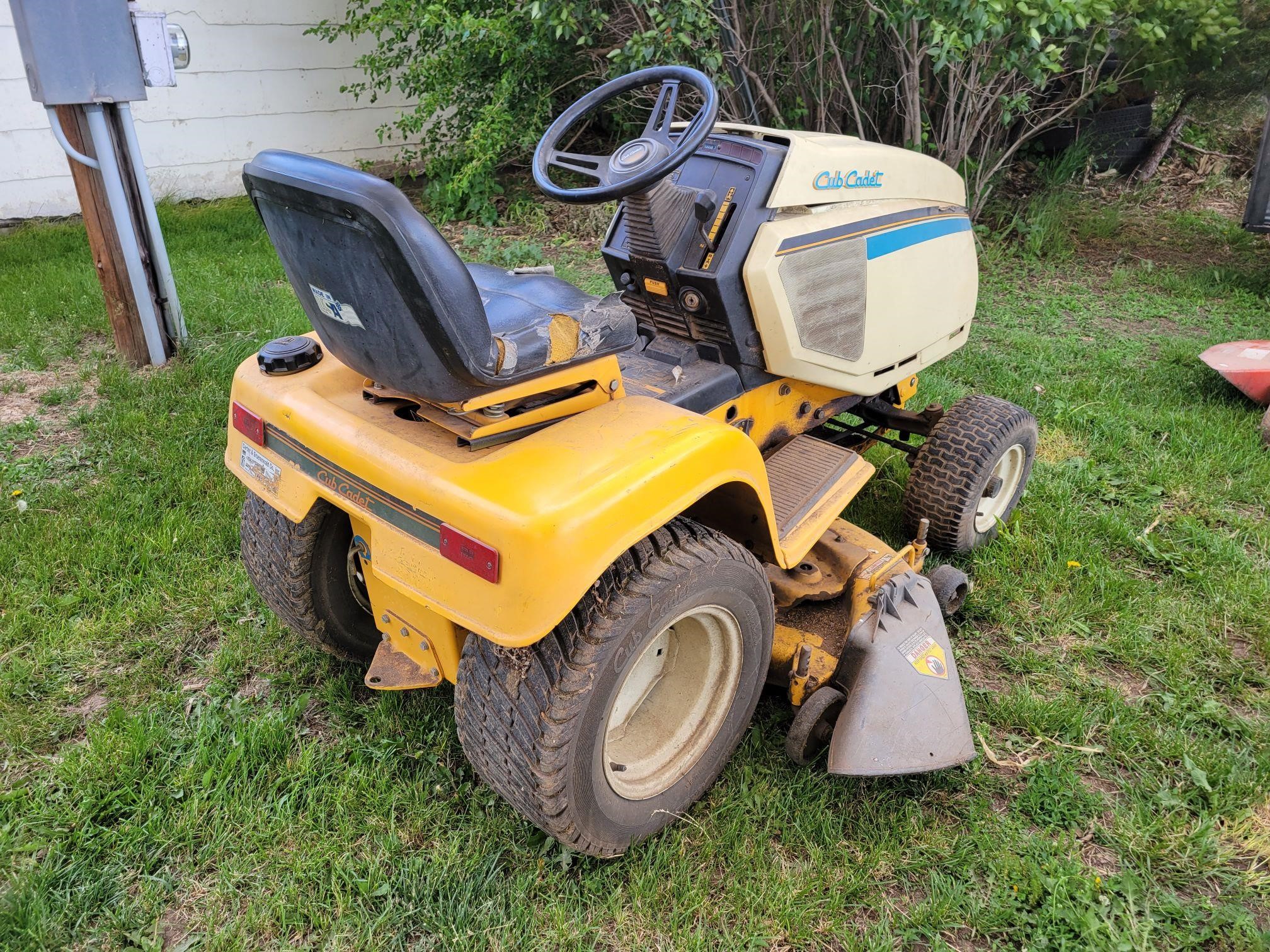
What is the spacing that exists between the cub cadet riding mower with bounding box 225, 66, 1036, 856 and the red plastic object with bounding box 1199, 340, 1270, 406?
180 centimetres

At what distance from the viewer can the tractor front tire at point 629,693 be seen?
181cm

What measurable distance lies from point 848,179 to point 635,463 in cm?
138

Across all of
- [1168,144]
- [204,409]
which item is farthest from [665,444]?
[1168,144]

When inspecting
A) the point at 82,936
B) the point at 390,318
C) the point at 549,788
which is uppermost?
the point at 390,318

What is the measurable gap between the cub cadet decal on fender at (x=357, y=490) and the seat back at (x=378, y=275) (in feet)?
0.72

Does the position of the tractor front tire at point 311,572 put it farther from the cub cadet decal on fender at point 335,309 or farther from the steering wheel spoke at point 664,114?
the steering wheel spoke at point 664,114

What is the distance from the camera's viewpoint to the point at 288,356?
2205 mm

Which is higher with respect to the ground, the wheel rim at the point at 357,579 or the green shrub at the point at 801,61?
the green shrub at the point at 801,61

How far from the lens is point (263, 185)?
1.73 meters

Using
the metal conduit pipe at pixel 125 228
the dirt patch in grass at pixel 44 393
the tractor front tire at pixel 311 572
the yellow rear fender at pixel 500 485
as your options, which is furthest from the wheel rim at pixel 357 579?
the metal conduit pipe at pixel 125 228

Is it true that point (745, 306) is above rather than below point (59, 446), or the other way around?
above

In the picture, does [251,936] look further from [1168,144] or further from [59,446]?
[1168,144]

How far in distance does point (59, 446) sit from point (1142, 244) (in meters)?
6.91

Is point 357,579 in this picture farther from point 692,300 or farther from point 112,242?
point 112,242
